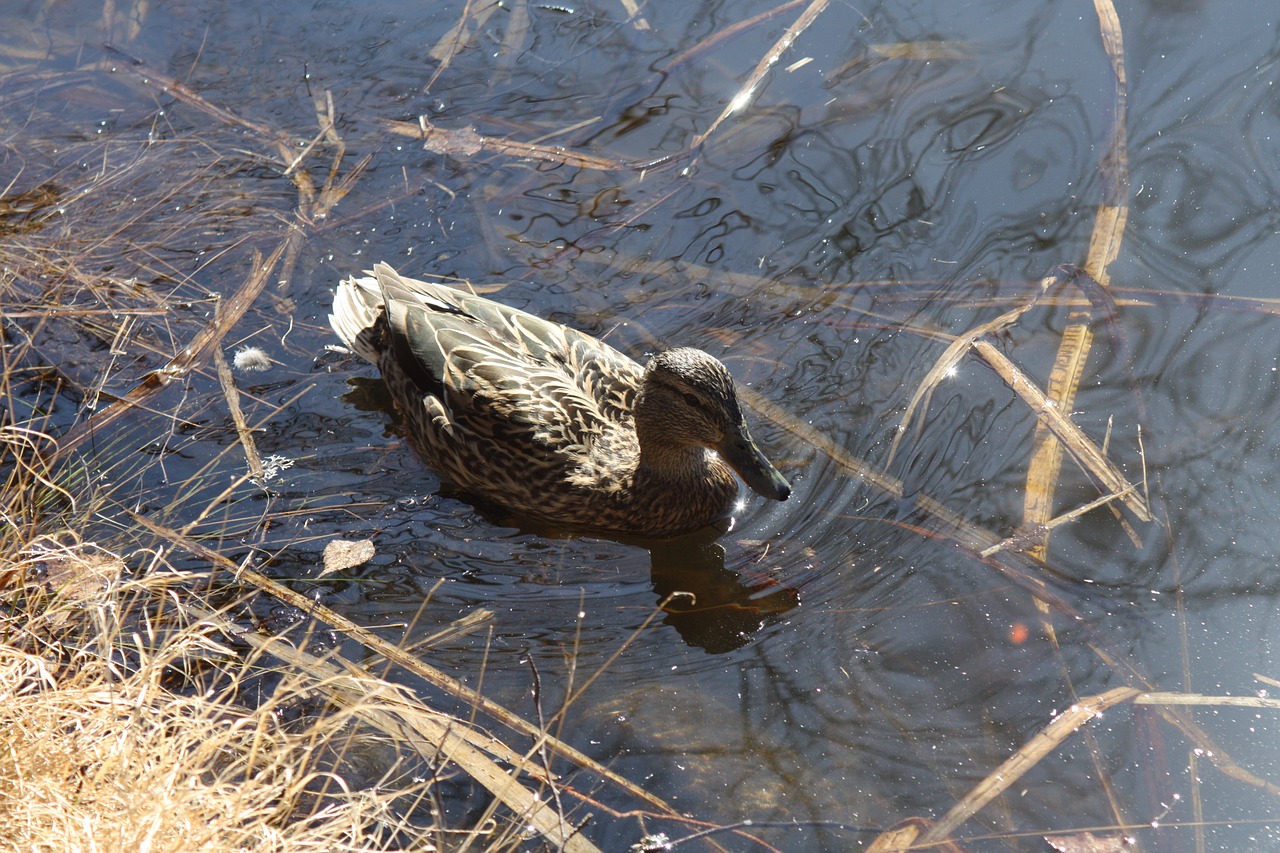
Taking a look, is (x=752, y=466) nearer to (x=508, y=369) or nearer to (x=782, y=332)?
(x=782, y=332)

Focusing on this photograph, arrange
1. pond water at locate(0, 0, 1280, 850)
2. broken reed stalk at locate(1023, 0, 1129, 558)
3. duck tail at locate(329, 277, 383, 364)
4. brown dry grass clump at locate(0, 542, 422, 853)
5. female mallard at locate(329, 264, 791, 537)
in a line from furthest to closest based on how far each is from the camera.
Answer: duck tail at locate(329, 277, 383, 364) < female mallard at locate(329, 264, 791, 537) < broken reed stalk at locate(1023, 0, 1129, 558) < pond water at locate(0, 0, 1280, 850) < brown dry grass clump at locate(0, 542, 422, 853)

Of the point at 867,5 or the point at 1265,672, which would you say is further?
the point at 867,5

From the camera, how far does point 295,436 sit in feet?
18.5

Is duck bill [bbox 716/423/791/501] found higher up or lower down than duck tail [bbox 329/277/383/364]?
lower down

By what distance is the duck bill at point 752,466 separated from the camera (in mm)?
4840

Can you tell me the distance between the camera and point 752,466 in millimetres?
4898

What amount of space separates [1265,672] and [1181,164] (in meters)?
3.00

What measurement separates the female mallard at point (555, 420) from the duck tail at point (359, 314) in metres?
0.25

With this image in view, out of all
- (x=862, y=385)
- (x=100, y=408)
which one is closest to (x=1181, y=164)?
(x=862, y=385)

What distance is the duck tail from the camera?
5.98m

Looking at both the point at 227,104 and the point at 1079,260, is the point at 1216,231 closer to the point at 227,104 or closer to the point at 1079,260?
the point at 1079,260

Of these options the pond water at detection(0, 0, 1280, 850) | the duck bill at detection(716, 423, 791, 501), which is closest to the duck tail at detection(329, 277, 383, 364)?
the pond water at detection(0, 0, 1280, 850)

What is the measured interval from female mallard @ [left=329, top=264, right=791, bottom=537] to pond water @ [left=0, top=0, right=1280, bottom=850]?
181mm

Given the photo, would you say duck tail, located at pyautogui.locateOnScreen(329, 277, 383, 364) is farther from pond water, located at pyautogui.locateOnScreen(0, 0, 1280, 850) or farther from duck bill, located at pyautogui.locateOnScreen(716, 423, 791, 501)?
duck bill, located at pyautogui.locateOnScreen(716, 423, 791, 501)
